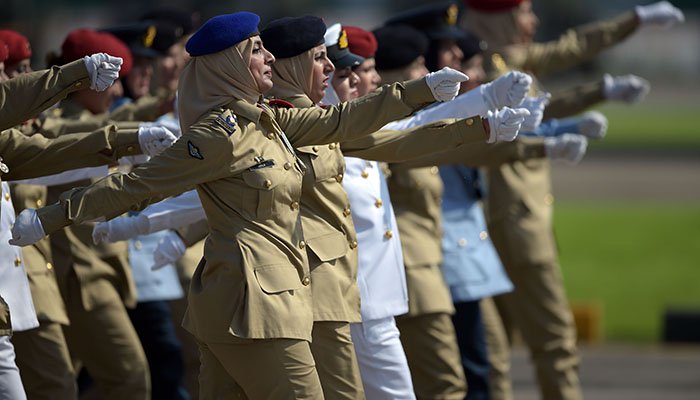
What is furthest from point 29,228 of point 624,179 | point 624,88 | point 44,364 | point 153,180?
point 624,179

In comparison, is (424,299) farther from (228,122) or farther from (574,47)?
(574,47)

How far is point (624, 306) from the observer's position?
543 inches

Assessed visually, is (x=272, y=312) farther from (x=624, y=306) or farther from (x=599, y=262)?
(x=599, y=262)

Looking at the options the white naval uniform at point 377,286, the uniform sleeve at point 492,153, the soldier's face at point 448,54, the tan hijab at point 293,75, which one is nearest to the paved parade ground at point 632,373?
the soldier's face at point 448,54

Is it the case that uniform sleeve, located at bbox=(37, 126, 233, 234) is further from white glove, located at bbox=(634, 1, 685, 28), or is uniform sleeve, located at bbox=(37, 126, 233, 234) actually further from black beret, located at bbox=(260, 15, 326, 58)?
white glove, located at bbox=(634, 1, 685, 28)

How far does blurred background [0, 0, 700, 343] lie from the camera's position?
46.6 feet

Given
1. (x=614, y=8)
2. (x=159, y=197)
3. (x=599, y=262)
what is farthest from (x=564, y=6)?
(x=159, y=197)

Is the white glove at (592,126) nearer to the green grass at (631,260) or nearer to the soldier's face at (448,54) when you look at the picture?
the soldier's face at (448,54)

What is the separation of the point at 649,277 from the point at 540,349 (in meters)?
6.77

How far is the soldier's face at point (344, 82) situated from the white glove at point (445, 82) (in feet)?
3.42

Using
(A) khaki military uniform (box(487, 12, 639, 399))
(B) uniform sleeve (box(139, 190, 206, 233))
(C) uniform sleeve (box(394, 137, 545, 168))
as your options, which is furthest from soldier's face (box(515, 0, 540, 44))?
(B) uniform sleeve (box(139, 190, 206, 233))

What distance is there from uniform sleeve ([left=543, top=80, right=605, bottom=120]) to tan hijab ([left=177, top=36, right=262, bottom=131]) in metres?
3.34

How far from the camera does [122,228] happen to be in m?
6.43

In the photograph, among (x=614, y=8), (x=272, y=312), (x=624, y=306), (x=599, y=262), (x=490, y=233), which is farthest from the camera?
(x=614, y=8)
